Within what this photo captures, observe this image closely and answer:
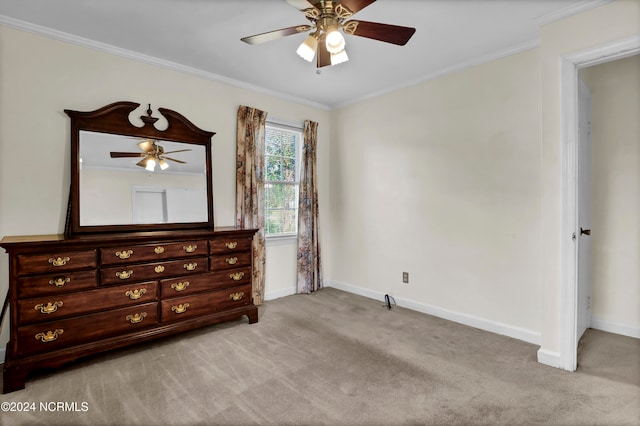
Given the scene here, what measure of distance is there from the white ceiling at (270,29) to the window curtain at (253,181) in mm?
508

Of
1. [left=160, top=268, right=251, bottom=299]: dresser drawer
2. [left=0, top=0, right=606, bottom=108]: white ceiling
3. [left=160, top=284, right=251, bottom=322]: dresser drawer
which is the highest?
[left=0, top=0, right=606, bottom=108]: white ceiling

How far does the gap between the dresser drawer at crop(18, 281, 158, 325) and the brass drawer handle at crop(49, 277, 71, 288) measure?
0.26 feet

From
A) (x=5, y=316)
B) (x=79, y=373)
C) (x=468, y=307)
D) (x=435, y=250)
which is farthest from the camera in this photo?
(x=435, y=250)

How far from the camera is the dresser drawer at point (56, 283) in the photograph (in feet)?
7.07

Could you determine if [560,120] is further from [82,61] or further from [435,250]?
[82,61]

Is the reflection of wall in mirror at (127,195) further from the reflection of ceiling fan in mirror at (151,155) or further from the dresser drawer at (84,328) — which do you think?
the dresser drawer at (84,328)

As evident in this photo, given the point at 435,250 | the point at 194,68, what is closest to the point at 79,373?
the point at 194,68

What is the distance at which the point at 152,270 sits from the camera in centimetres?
269

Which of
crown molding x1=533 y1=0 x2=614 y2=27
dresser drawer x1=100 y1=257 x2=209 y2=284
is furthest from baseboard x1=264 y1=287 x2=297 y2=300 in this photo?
A: crown molding x1=533 y1=0 x2=614 y2=27

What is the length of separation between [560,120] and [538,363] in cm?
180

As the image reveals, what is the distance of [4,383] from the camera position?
80.6 inches

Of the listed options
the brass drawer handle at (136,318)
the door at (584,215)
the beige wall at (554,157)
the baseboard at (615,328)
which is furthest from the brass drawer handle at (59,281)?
the baseboard at (615,328)

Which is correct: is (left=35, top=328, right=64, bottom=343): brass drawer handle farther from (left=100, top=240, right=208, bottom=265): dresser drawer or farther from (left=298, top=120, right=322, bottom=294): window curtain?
(left=298, top=120, right=322, bottom=294): window curtain

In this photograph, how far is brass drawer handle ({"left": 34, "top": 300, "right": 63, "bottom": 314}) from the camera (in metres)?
2.20
